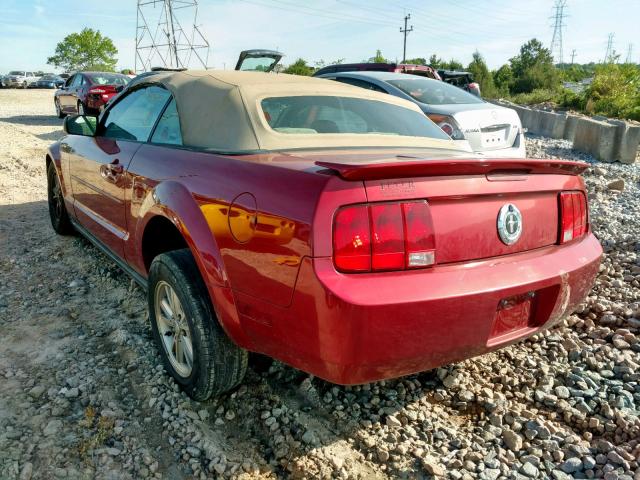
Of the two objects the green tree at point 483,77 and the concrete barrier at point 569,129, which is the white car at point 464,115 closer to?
the concrete barrier at point 569,129

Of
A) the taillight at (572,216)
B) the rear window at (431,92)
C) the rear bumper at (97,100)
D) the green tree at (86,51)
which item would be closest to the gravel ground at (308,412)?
the taillight at (572,216)

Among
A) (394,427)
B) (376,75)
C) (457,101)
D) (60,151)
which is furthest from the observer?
(376,75)

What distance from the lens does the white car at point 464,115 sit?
6.40 meters

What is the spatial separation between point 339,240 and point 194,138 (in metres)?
1.25

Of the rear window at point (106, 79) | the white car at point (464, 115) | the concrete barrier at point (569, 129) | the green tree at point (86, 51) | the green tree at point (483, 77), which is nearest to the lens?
the white car at point (464, 115)

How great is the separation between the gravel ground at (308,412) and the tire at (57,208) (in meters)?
1.42

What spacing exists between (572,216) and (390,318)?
121 centimetres

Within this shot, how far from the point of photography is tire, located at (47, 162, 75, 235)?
4.85 m

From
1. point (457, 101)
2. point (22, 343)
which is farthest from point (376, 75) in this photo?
point (22, 343)

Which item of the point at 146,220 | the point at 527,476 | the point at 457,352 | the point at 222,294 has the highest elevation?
the point at 146,220

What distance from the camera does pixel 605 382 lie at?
2744 mm

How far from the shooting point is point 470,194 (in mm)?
1961

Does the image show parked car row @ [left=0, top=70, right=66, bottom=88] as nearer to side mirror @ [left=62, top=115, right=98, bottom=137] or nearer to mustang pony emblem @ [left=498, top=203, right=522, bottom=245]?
side mirror @ [left=62, top=115, right=98, bottom=137]

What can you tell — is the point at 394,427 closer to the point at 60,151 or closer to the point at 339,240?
the point at 339,240
